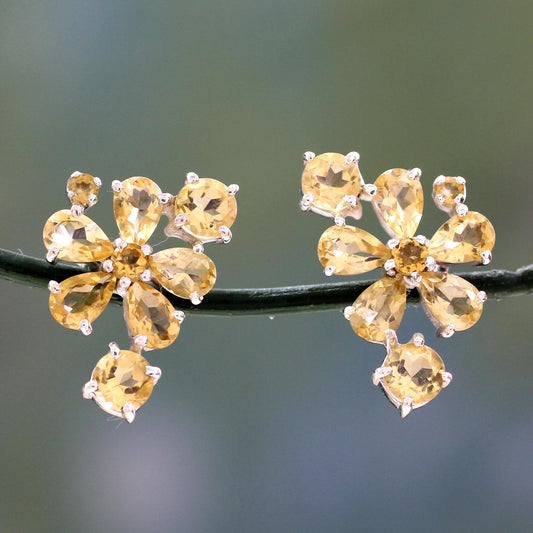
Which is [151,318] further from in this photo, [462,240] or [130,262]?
[462,240]

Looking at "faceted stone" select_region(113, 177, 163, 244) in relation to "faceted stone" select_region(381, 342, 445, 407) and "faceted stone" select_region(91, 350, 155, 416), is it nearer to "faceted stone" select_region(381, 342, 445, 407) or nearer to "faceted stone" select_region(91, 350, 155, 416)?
"faceted stone" select_region(91, 350, 155, 416)

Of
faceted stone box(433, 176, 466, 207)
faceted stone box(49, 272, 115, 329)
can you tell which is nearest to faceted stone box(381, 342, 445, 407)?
faceted stone box(433, 176, 466, 207)

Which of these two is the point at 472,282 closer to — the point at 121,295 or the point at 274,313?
the point at 274,313

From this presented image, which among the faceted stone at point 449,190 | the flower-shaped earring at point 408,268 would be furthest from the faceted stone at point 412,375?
the faceted stone at point 449,190

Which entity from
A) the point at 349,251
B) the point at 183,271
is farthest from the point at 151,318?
the point at 349,251

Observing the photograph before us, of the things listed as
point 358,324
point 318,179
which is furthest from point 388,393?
point 318,179
